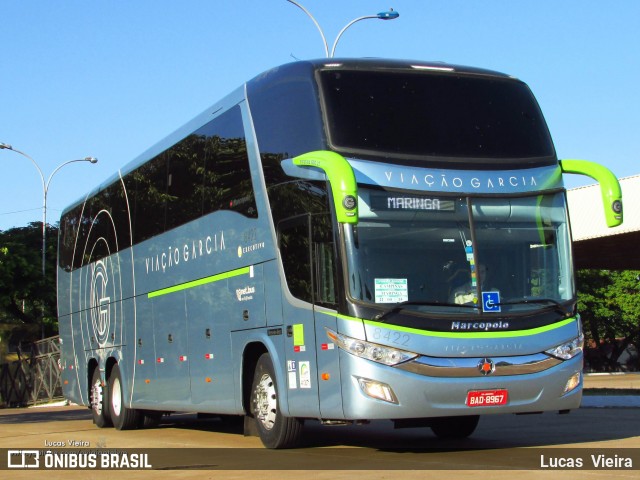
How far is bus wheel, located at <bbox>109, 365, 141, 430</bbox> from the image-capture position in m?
19.5

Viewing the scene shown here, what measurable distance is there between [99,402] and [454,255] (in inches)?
450

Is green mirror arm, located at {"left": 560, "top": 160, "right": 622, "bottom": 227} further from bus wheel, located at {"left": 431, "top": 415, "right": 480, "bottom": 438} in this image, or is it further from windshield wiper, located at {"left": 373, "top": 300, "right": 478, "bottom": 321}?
bus wheel, located at {"left": 431, "top": 415, "right": 480, "bottom": 438}

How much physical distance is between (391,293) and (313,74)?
2731 mm

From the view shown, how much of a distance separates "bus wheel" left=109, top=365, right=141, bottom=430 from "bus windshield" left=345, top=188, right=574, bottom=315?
9.46 m

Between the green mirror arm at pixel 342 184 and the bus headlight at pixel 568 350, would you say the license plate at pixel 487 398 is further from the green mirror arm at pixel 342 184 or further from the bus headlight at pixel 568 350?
the green mirror arm at pixel 342 184

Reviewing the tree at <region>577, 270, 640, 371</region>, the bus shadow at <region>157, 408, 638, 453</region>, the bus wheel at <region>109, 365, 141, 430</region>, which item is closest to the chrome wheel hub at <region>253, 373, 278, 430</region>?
the bus shadow at <region>157, 408, 638, 453</region>

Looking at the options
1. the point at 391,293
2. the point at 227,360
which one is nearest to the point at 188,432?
the point at 227,360

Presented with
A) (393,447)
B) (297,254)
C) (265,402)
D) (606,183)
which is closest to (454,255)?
(297,254)

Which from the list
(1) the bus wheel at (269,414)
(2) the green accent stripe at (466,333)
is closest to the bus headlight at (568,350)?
(2) the green accent stripe at (466,333)

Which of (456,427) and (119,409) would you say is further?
(119,409)

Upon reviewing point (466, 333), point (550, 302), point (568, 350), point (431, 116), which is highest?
point (431, 116)

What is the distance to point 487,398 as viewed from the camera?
11.3 metres

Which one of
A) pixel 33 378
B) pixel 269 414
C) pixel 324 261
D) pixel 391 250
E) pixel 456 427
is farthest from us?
pixel 33 378

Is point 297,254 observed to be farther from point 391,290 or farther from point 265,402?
point 265,402
